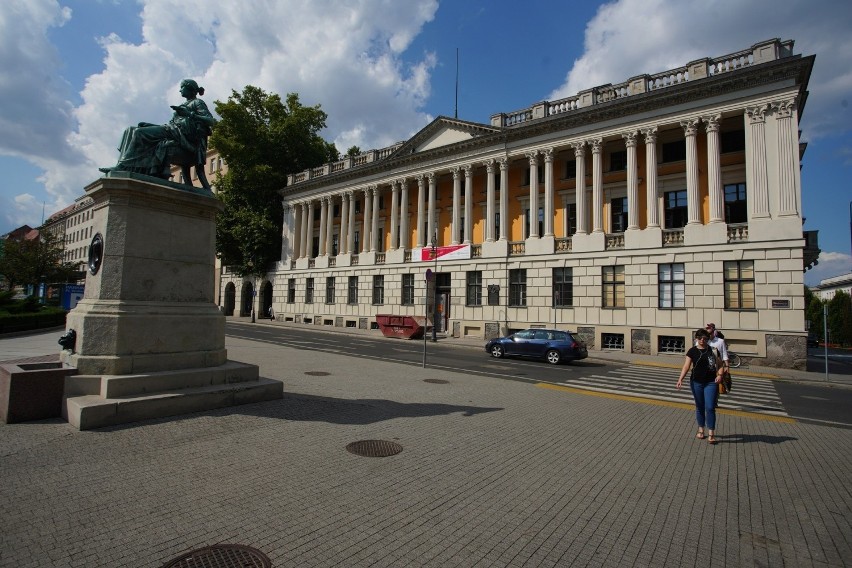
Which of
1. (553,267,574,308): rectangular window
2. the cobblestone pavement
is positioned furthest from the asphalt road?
(553,267,574,308): rectangular window

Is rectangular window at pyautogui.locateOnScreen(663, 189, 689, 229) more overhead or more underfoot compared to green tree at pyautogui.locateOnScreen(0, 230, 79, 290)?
more overhead

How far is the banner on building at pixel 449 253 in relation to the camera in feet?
111

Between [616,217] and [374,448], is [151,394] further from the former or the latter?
[616,217]

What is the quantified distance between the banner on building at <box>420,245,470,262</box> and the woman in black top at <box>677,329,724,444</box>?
26.5 meters

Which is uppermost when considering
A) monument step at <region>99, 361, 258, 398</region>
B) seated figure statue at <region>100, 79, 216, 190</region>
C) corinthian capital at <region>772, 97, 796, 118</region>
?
corinthian capital at <region>772, 97, 796, 118</region>

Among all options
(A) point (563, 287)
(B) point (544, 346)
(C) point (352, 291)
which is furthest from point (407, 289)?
(B) point (544, 346)

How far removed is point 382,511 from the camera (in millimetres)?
4199

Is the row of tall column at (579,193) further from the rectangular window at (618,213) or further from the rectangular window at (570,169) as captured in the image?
the rectangular window at (570,169)

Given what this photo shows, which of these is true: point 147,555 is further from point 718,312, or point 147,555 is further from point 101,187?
point 718,312

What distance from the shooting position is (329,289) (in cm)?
4378

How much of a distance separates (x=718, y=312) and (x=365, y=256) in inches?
1102

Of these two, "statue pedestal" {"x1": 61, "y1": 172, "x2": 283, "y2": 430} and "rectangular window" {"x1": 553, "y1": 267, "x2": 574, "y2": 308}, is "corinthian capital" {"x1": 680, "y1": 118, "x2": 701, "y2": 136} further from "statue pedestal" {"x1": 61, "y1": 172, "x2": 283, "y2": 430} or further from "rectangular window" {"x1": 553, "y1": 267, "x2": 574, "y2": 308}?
"statue pedestal" {"x1": 61, "y1": 172, "x2": 283, "y2": 430}

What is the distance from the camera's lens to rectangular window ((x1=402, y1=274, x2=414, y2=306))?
36.8 metres

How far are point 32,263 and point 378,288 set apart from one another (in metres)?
39.5
